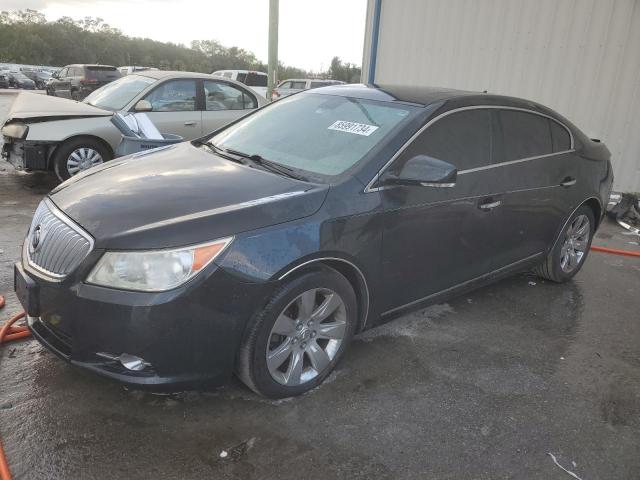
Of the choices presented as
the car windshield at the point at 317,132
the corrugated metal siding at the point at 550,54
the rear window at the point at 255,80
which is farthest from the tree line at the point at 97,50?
the car windshield at the point at 317,132

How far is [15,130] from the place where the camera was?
22.4 feet

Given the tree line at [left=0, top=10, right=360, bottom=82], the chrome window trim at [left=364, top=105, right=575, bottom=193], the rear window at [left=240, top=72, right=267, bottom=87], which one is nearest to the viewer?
the chrome window trim at [left=364, top=105, right=575, bottom=193]

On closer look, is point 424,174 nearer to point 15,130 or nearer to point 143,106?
point 143,106

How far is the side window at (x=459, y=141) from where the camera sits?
11.0ft

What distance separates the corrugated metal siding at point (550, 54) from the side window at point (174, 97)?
4205mm

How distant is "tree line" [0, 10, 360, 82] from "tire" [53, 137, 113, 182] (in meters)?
51.8

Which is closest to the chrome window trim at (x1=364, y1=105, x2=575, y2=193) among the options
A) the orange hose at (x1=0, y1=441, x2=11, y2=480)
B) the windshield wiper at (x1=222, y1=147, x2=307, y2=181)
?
the windshield wiper at (x1=222, y1=147, x2=307, y2=181)

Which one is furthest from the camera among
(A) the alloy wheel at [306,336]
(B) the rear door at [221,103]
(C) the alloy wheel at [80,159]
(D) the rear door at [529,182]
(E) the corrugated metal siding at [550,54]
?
(E) the corrugated metal siding at [550,54]

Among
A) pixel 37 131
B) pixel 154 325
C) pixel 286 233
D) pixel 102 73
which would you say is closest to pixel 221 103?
pixel 37 131

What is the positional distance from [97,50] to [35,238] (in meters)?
78.8

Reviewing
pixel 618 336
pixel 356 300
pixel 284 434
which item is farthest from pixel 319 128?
pixel 618 336

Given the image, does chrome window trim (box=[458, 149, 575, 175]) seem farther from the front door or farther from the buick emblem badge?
the buick emblem badge

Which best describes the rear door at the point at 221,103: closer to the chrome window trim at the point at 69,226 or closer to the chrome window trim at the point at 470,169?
the chrome window trim at the point at 470,169

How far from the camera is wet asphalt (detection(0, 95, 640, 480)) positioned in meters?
2.45
